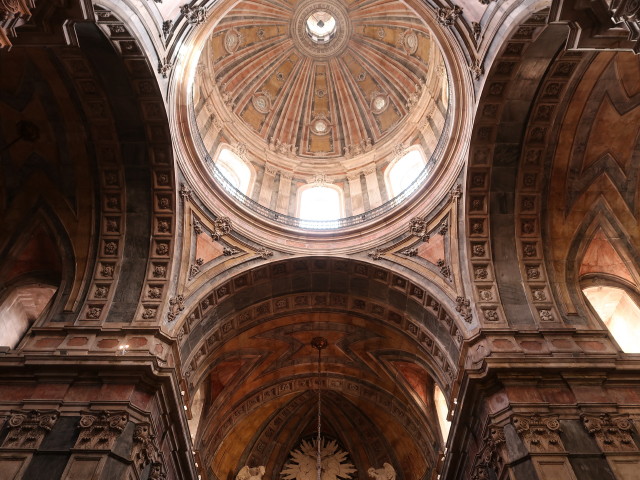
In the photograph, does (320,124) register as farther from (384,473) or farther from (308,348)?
(384,473)

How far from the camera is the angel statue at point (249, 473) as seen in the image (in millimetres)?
17859

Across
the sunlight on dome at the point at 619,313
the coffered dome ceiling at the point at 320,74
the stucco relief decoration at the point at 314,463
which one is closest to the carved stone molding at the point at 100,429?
the stucco relief decoration at the point at 314,463

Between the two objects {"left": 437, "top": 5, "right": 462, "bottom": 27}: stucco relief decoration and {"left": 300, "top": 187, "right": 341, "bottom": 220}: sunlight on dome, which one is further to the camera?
{"left": 300, "top": 187, "right": 341, "bottom": 220}: sunlight on dome

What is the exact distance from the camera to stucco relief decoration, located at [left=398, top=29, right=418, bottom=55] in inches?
868

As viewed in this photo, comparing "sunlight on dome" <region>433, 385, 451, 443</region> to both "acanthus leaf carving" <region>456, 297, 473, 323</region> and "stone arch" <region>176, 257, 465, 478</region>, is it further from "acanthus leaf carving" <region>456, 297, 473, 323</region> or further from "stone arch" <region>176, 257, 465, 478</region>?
"acanthus leaf carving" <region>456, 297, 473, 323</region>

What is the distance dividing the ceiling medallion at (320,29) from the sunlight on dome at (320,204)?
26.2 feet

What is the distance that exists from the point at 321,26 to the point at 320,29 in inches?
5.8

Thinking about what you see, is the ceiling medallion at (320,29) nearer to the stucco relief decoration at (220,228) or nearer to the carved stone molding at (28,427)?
the stucco relief decoration at (220,228)

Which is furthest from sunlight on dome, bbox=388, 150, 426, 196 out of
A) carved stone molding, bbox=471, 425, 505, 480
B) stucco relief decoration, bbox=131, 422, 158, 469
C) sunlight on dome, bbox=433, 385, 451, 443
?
stucco relief decoration, bbox=131, 422, 158, 469

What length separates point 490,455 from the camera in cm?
1099

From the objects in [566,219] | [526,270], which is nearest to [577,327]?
[526,270]

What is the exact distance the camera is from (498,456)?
10.7m

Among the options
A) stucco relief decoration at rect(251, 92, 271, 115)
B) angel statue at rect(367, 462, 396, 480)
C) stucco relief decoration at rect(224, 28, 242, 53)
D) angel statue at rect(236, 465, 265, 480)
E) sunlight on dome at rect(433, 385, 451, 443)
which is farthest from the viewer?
stucco relief decoration at rect(251, 92, 271, 115)

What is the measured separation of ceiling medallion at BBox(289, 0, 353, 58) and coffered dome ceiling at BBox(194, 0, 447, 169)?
0.15ft
